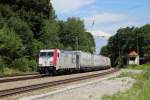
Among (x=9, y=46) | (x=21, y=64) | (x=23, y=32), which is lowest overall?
(x=21, y=64)

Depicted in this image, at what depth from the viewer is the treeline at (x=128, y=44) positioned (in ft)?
490

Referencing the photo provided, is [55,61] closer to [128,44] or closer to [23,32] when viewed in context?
[23,32]

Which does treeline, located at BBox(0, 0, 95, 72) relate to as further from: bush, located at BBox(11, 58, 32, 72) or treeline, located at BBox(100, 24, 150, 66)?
treeline, located at BBox(100, 24, 150, 66)

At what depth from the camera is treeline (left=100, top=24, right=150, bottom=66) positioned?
490ft

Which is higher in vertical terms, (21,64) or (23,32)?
(23,32)

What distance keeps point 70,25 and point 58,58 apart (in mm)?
84978

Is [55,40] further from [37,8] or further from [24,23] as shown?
[24,23]

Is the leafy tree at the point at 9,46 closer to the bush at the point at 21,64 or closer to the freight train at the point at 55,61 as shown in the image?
the bush at the point at 21,64

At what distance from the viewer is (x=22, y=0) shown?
230ft

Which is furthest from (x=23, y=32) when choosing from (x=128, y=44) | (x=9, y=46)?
→ (x=128, y=44)

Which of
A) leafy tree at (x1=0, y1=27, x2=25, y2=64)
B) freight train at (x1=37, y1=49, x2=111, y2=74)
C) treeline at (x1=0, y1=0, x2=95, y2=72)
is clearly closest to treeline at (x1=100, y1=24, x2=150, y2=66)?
treeline at (x1=0, y1=0, x2=95, y2=72)

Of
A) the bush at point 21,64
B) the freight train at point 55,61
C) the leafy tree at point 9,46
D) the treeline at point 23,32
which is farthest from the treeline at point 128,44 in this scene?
the leafy tree at point 9,46

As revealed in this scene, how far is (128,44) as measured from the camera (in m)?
167

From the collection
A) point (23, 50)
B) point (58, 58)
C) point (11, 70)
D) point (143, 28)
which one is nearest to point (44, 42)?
point (23, 50)
